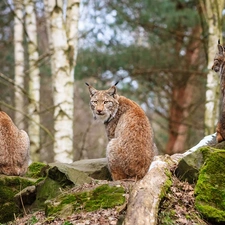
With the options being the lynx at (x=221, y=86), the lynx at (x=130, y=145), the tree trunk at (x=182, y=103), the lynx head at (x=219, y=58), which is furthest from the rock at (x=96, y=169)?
the tree trunk at (x=182, y=103)

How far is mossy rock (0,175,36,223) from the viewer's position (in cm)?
756

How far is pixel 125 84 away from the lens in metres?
18.5

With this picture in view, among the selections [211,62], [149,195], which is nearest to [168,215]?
[149,195]

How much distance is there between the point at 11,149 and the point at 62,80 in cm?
386

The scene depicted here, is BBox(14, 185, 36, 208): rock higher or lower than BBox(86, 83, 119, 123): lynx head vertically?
lower

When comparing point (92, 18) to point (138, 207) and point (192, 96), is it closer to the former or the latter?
point (192, 96)

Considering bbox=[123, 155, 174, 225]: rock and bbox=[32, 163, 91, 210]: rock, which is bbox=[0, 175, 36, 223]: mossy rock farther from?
bbox=[123, 155, 174, 225]: rock

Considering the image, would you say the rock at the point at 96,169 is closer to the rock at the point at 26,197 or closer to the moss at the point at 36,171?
the moss at the point at 36,171

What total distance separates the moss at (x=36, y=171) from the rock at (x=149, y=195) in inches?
96.7

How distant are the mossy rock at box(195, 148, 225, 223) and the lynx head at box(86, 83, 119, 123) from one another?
2277 mm

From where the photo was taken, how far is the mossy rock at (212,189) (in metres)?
5.81

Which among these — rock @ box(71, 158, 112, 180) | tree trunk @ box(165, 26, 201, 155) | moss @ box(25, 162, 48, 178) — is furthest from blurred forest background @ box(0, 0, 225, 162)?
rock @ box(71, 158, 112, 180)

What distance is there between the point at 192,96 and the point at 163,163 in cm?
1429

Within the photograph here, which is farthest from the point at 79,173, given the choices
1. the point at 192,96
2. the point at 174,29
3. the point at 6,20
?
the point at 6,20
